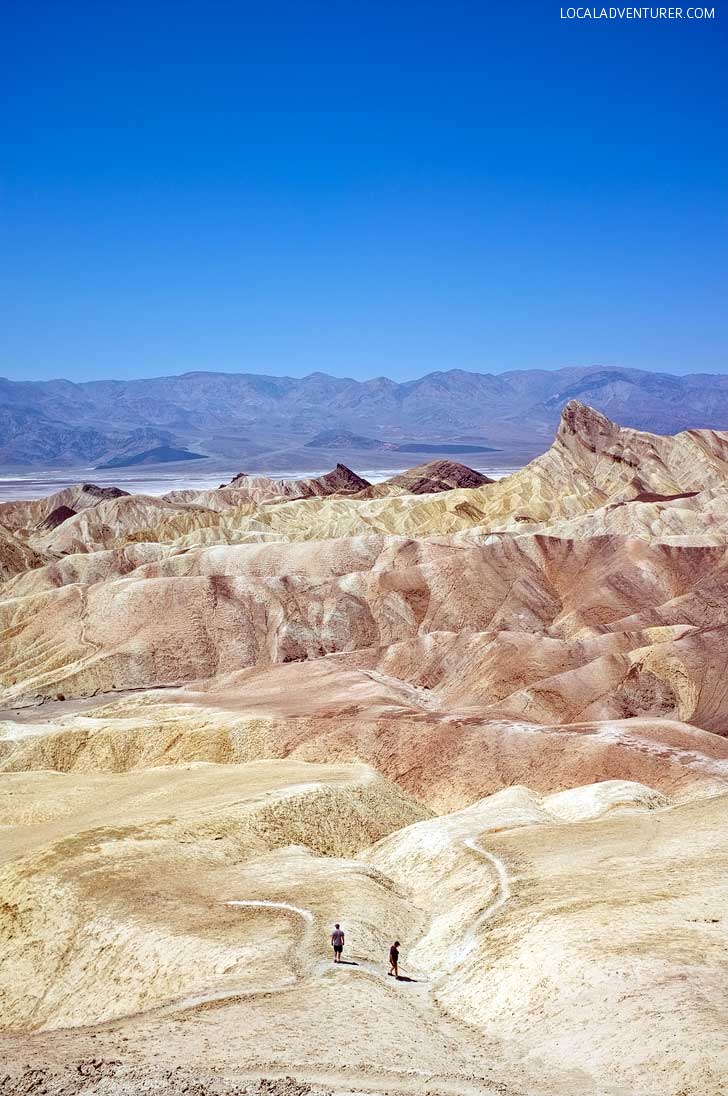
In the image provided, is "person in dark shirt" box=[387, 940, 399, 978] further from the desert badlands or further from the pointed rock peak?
the pointed rock peak

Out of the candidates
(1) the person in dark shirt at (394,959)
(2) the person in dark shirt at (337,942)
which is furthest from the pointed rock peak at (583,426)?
(2) the person in dark shirt at (337,942)

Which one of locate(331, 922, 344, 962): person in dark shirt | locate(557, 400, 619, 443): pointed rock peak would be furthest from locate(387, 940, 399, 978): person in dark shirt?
locate(557, 400, 619, 443): pointed rock peak

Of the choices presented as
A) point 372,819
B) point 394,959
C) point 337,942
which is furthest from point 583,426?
point 337,942

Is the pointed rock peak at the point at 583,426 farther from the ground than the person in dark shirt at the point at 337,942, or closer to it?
farther from the ground

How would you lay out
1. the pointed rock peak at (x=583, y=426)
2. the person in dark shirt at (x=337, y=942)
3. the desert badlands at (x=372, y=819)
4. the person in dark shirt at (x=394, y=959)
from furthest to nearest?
the pointed rock peak at (x=583, y=426) < the person in dark shirt at (x=337, y=942) < the person in dark shirt at (x=394, y=959) < the desert badlands at (x=372, y=819)

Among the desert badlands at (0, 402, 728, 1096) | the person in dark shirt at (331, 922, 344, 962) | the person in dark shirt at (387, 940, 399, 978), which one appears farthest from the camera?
the person in dark shirt at (331, 922, 344, 962)

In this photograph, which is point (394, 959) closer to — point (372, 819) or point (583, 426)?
point (372, 819)

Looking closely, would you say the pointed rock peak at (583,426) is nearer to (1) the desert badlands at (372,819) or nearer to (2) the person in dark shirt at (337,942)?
(1) the desert badlands at (372,819)

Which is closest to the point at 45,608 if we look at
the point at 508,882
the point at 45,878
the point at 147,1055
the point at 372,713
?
the point at 372,713

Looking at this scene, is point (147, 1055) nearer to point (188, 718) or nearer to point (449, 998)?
point (449, 998)
